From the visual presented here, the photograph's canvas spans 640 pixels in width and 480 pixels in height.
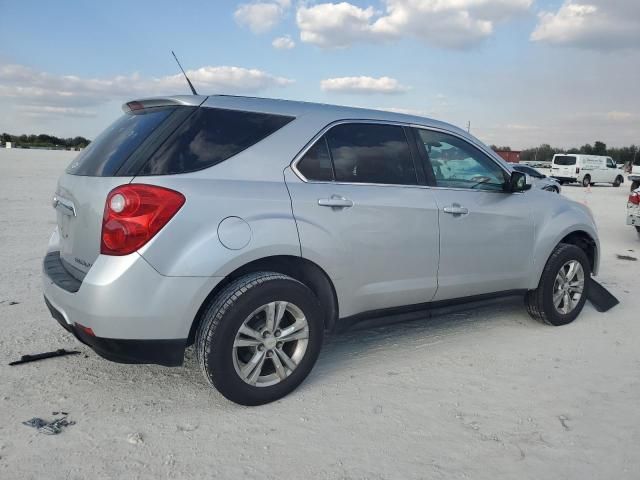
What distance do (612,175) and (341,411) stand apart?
109ft

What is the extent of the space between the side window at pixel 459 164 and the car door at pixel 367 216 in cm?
22

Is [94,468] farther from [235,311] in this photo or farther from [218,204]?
[218,204]

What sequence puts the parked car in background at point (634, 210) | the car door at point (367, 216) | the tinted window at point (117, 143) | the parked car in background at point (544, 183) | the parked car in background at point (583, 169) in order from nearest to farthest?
1. the tinted window at point (117, 143)
2. the car door at point (367, 216)
3. the parked car in background at point (544, 183)
4. the parked car in background at point (634, 210)
5. the parked car in background at point (583, 169)

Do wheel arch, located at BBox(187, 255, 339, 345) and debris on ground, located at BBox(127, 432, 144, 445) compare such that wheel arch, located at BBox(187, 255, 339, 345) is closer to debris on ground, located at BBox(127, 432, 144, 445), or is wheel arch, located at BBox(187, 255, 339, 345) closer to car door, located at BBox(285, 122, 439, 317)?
car door, located at BBox(285, 122, 439, 317)

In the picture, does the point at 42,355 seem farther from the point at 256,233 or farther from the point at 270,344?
the point at 256,233

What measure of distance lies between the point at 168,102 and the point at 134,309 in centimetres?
125

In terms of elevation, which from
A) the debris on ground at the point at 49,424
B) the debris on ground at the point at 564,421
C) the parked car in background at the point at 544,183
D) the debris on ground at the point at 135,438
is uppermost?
the parked car in background at the point at 544,183

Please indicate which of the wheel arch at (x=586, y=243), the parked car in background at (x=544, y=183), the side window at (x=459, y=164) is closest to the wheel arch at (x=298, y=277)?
the side window at (x=459, y=164)

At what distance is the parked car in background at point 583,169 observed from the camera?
2989 cm

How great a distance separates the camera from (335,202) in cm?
329

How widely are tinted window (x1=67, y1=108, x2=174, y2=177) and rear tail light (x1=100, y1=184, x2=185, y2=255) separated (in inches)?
10.4

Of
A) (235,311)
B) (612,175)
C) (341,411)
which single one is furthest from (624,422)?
(612,175)

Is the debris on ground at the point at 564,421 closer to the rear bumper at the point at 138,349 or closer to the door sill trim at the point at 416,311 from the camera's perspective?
the door sill trim at the point at 416,311

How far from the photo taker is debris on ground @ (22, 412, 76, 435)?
2759 mm
